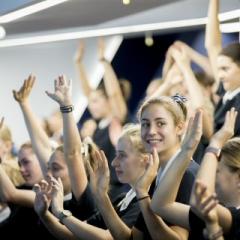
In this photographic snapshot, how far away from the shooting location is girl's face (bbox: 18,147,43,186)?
447 centimetres

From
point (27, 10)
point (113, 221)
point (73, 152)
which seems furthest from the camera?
point (27, 10)

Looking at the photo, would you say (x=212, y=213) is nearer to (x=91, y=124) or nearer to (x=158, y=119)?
(x=158, y=119)

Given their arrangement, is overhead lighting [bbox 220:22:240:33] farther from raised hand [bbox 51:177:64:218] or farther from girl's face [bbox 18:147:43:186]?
raised hand [bbox 51:177:64:218]

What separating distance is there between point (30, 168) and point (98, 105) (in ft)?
4.29

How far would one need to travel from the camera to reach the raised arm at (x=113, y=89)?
5.48 metres

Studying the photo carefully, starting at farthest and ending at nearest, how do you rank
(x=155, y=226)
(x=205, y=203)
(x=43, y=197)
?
(x=43, y=197) → (x=155, y=226) → (x=205, y=203)

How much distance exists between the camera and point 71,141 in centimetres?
381

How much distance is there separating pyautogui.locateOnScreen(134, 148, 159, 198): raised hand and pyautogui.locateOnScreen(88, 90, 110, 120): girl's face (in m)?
2.53

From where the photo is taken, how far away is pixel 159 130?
320 centimetres

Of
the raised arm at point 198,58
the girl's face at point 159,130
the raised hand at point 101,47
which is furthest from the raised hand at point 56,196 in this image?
the raised hand at point 101,47

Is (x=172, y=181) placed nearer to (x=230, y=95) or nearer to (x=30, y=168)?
(x=230, y=95)

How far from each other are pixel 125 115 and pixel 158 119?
2255 mm

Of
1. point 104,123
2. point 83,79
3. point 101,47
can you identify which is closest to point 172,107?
point 104,123

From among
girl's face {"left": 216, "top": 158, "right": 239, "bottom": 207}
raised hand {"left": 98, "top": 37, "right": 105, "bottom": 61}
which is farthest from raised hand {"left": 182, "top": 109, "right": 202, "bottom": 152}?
raised hand {"left": 98, "top": 37, "right": 105, "bottom": 61}
